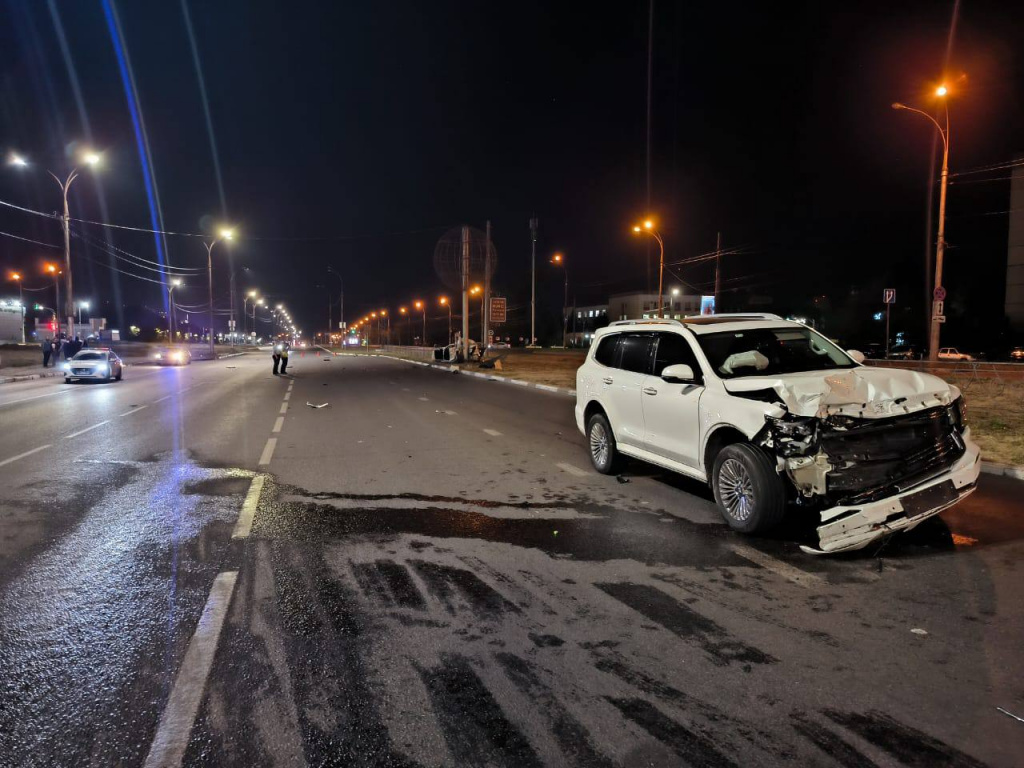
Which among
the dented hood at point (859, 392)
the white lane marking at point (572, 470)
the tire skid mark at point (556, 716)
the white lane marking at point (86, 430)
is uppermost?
the dented hood at point (859, 392)

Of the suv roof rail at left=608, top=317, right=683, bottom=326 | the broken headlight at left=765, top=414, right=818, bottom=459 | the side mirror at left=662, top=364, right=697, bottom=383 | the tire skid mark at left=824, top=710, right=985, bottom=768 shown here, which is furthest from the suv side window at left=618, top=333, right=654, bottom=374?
the tire skid mark at left=824, top=710, right=985, bottom=768

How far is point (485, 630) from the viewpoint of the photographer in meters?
3.87

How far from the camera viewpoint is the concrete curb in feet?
27.2

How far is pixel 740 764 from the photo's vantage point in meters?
2.62

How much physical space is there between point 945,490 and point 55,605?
6.54 meters

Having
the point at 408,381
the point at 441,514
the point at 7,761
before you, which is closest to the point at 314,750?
the point at 7,761

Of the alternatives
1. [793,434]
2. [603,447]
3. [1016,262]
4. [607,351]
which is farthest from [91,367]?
[1016,262]

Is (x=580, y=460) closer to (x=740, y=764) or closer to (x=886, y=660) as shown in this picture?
(x=886, y=660)

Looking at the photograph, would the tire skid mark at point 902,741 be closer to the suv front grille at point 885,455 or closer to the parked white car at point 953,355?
the suv front grille at point 885,455

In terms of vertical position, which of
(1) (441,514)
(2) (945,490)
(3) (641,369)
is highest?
(3) (641,369)

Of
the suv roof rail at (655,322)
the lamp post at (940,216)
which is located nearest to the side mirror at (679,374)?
the suv roof rail at (655,322)

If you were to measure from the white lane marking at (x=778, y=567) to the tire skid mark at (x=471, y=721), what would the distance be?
8.61 feet

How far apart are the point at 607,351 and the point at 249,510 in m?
4.73

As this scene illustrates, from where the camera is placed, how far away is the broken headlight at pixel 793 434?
16.6 ft
